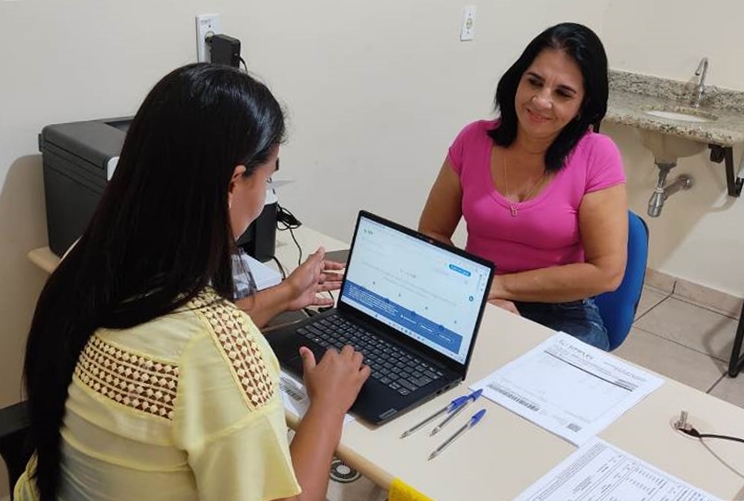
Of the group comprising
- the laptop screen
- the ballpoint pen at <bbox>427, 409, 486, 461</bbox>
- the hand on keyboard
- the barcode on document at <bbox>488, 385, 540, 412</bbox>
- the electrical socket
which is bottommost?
the ballpoint pen at <bbox>427, 409, 486, 461</bbox>

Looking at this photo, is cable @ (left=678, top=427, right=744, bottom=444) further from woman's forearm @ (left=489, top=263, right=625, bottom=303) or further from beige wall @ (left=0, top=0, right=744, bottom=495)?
beige wall @ (left=0, top=0, right=744, bottom=495)

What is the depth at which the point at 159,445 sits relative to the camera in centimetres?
84

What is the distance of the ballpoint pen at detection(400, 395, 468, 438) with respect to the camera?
114 cm

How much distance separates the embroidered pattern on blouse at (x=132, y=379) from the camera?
83 centimetres

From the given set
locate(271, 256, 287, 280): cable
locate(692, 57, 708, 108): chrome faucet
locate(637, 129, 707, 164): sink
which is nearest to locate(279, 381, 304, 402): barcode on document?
locate(271, 256, 287, 280): cable

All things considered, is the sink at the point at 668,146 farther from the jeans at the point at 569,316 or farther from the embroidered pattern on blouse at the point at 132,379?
the embroidered pattern on blouse at the point at 132,379

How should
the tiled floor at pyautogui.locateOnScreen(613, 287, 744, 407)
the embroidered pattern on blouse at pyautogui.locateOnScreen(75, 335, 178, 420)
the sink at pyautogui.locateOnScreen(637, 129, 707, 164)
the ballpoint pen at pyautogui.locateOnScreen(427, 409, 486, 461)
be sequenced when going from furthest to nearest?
the sink at pyautogui.locateOnScreen(637, 129, 707, 164), the tiled floor at pyautogui.locateOnScreen(613, 287, 744, 407), the ballpoint pen at pyautogui.locateOnScreen(427, 409, 486, 461), the embroidered pattern on blouse at pyautogui.locateOnScreen(75, 335, 178, 420)

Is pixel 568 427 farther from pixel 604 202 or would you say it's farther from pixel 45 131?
pixel 45 131

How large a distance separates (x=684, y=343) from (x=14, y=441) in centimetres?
256

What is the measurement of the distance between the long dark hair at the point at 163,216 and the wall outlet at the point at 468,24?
1.87m

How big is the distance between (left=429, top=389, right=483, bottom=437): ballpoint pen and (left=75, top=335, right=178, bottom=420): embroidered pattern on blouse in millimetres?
459

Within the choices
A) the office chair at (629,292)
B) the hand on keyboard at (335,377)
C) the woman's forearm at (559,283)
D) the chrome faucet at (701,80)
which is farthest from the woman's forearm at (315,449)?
the chrome faucet at (701,80)

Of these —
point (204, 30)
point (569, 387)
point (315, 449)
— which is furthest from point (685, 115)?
point (315, 449)

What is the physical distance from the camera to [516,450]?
1.12 m
